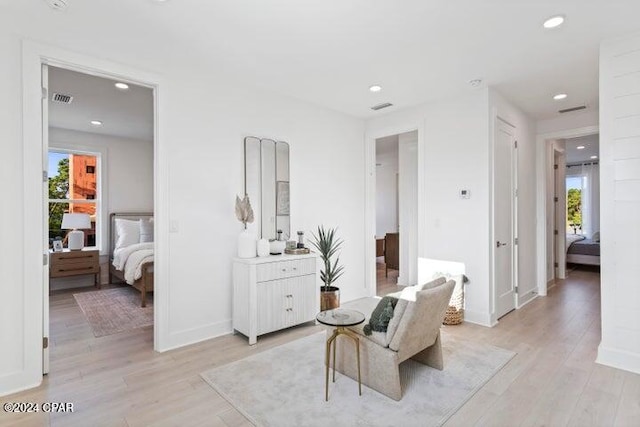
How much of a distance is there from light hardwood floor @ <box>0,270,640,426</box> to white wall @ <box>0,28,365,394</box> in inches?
13.5

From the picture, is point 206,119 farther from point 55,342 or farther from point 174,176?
point 55,342

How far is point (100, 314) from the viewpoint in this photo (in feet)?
13.6

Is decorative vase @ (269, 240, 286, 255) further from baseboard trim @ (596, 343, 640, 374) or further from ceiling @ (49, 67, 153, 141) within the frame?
baseboard trim @ (596, 343, 640, 374)

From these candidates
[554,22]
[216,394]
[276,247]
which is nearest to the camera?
[216,394]

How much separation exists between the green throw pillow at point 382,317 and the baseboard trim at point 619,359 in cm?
190

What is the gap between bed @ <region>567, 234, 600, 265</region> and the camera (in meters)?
6.83

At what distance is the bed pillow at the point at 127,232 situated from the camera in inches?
222

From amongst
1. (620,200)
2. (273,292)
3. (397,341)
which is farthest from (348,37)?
(620,200)

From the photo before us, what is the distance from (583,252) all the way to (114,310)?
8.85 metres

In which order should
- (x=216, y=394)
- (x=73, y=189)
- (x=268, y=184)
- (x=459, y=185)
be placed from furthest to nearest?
(x=73, y=189) < (x=459, y=185) < (x=268, y=184) < (x=216, y=394)

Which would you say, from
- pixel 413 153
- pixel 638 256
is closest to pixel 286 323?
pixel 638 256

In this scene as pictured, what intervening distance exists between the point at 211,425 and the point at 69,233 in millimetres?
5160

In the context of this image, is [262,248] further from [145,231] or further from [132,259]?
[145,231]

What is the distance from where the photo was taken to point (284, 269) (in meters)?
3.41
